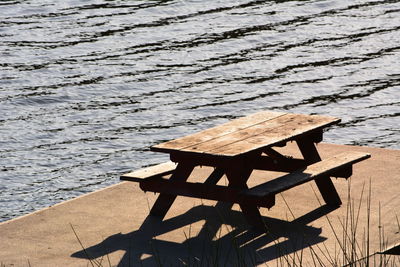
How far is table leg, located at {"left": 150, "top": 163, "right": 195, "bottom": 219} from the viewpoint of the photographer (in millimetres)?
7777

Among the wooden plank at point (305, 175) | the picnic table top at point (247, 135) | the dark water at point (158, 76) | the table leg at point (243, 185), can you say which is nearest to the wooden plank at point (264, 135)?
the picnic table top at point (247, 135)

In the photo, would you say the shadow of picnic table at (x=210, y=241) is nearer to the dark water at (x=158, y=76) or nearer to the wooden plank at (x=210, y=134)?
the wooden plank at (x=210, y=134)

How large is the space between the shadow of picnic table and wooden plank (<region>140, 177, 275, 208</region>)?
6.3 inches

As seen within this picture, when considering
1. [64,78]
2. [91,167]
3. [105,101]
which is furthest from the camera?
[64,78]

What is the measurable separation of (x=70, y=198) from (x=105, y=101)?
354 centimetres

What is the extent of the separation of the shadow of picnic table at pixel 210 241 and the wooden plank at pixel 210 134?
55cm

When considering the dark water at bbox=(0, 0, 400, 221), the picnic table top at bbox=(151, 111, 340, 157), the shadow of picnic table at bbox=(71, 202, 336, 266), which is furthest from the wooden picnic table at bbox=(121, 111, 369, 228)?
the dark water at bbox=(0, 0, 400, 221)

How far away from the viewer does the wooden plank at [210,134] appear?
24.9 feet

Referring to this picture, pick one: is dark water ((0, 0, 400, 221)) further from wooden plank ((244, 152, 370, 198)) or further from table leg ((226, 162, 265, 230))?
wooden plank ((244, 152, 370, 198))

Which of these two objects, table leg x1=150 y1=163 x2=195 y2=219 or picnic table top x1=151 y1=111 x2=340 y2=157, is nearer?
picnic table top x1=151 y1=111 x2=340 y2=157

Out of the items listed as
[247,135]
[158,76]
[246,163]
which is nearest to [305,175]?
[246,163]

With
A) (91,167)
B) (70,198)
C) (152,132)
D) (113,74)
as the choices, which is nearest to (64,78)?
(113,74)

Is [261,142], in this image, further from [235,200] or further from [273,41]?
[273,41]

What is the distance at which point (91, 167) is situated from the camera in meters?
9.97
